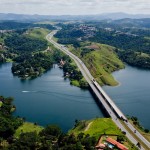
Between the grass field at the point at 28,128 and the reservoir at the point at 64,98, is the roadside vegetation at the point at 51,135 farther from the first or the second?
the reservoir at the point at 64,98

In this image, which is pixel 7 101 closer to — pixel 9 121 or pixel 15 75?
pixel 9 121

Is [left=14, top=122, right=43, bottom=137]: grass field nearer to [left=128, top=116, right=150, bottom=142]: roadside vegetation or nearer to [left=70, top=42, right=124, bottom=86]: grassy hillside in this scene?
[left=128, top=116, right=150, bottom=142]: roadside vegetation

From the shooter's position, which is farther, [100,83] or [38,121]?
[100,83]

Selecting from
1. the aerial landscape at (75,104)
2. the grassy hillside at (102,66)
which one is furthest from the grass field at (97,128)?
the grassy hillside at (102,66)

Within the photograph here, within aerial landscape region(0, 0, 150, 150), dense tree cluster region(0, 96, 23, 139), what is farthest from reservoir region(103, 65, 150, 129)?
dense tree cluster region(0, 96, 23, 139)

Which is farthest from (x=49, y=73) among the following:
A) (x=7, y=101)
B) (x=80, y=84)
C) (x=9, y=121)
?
(x=9, y=121)

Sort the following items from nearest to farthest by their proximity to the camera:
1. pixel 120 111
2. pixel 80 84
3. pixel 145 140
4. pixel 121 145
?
pixel 121 145
pixel 145 140
pixel 120 111
pixel 80 84

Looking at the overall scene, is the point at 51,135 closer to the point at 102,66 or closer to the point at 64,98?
the point at 64,98
